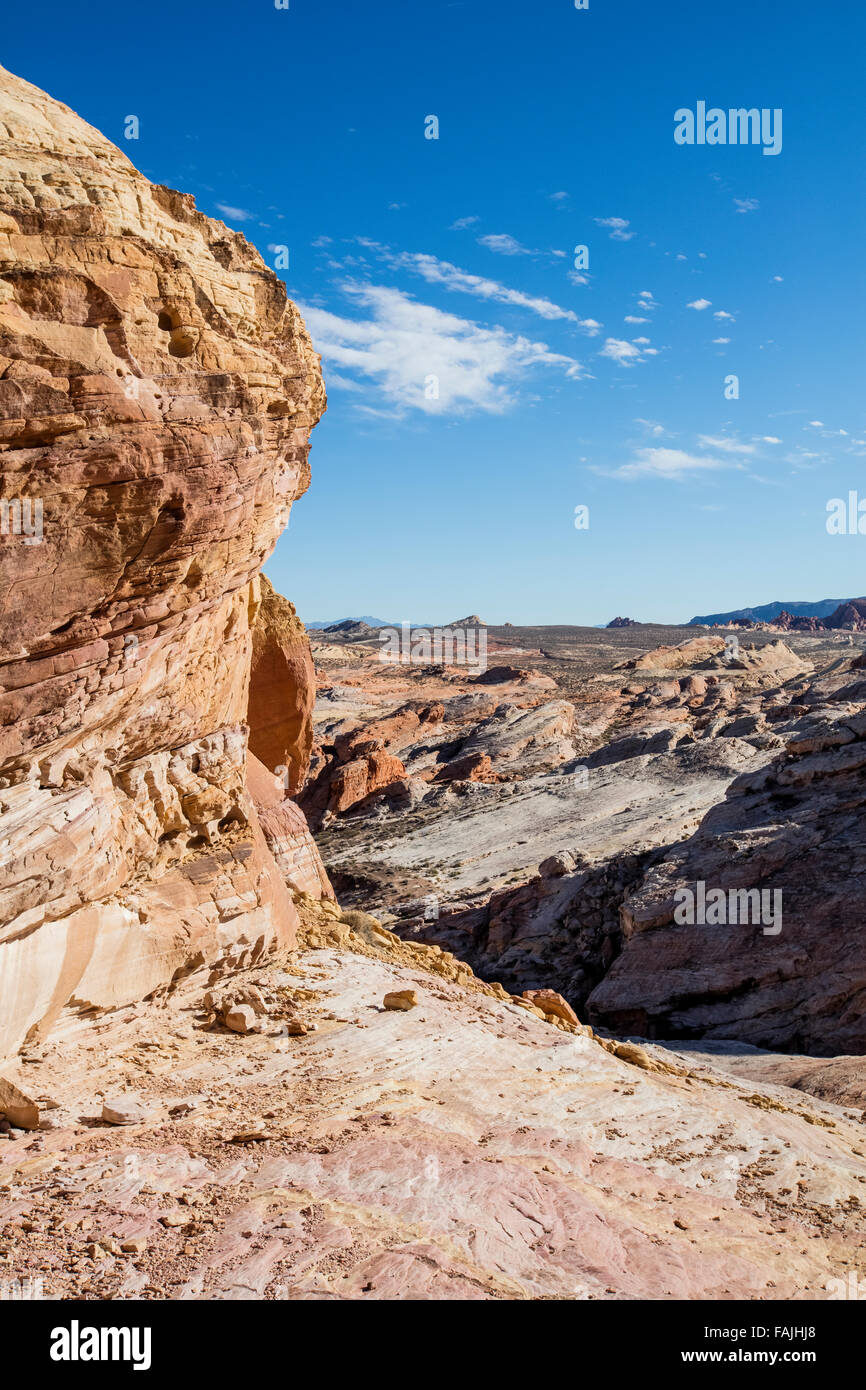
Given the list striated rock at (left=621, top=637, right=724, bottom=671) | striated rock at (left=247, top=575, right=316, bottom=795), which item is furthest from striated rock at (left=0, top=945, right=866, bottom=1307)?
striated rock at (left=621, top=637, right=724, bottom=671)

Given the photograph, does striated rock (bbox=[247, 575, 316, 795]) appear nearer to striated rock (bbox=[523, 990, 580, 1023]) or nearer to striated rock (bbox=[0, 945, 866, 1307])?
striated rock (bbox=[0, 945, 866, 1307])

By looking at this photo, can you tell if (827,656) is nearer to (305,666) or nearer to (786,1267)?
(305,666)

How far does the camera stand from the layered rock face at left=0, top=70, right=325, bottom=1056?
324 inches

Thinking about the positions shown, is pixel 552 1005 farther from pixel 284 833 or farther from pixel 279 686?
pixel 279 686

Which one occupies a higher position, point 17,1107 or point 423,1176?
point 17,1107

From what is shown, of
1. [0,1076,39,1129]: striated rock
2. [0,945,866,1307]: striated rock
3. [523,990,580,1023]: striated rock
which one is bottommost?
[523,990,580,1023]: striated rock

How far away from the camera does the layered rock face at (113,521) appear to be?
823 centimetres

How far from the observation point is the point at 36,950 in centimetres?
904

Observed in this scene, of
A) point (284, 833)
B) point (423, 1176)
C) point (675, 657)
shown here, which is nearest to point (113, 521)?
point (423, 1176)

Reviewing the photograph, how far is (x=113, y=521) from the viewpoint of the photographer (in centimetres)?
873

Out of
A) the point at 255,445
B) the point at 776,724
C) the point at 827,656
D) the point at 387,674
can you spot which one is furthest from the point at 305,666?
the point at 827,656

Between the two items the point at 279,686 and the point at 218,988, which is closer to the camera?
the point at 218,988

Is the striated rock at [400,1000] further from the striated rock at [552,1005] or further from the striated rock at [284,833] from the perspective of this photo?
the striated rock at [552,1005]

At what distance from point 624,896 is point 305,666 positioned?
12.6m
